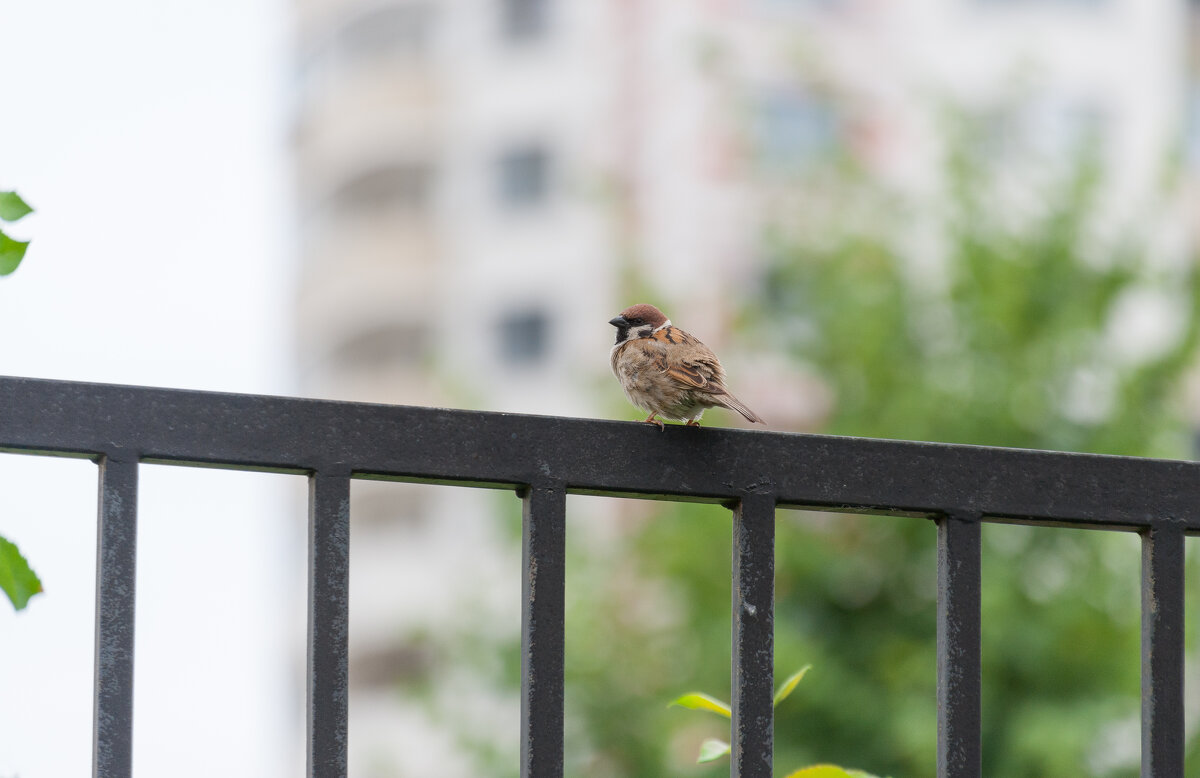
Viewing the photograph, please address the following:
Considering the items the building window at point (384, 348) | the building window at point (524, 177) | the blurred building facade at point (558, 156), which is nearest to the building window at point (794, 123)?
the blurred building facade at point (558, 156)

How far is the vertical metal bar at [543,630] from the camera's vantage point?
201 centimetres

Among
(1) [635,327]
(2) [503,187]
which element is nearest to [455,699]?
(1) [635,327]

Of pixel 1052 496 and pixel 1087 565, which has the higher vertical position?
pixel 1087 565

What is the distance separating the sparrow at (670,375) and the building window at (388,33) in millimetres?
40047

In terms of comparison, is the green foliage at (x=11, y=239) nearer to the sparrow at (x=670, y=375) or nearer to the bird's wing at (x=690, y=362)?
the sparrow at (x=670, y=375)

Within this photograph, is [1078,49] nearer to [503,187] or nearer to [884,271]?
[503,187]

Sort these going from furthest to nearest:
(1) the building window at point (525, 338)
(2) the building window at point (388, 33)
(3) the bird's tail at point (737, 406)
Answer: (2) the building window at point (388, 33), (1) the building window at point (525, 338), (3) the bird's tail at point (737, 406)

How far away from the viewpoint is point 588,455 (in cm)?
210

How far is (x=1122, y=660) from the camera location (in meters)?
12.1

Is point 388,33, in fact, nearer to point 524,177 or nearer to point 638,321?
point 524,177

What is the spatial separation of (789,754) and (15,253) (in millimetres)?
10769

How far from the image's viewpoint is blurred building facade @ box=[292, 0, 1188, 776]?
827 inches

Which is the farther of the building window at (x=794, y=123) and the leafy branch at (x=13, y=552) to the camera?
the building window at (x=794, y=123)

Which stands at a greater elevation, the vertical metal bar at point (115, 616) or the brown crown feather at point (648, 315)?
the brown crown feather at point (648, 315)
